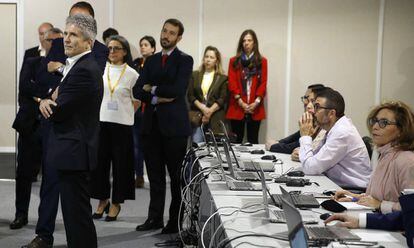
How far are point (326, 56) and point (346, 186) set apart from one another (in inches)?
144

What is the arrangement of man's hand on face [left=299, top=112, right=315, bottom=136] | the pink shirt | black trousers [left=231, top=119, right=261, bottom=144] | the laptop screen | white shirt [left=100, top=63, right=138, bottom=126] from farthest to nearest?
black trousers [left=231, top=119, right=261, bottom=144] < white shirt [left=100, top=63, right=138, bottom=126] < man's hand on face [left=299, top=112, right=315, bottom=136] < the pink shirt < the laptop screen

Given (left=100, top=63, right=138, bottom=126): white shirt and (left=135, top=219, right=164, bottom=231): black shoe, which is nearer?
(left=135, top=219, right=164, bottom=231): black shoe

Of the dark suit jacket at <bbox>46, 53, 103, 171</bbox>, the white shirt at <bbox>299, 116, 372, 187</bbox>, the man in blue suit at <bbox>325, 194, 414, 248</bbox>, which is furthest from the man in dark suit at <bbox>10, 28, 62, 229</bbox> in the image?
the man in blue suit at <bbox>325, 194, 414, 248</bbox>

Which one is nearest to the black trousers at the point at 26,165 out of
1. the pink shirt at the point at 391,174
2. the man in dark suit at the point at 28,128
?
the man in dark suit at the point at 28,128

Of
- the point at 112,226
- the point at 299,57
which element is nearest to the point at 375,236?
the point at 112,226

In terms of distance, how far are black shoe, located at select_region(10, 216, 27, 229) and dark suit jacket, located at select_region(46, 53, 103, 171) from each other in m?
1.78

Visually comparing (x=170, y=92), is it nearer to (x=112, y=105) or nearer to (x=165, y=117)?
(x=165, y=117)

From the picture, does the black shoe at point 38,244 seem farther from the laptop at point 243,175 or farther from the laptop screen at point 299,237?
the laptop screen at point 299,237

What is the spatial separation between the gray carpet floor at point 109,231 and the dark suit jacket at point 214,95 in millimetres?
1510

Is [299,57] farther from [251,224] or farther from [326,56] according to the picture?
[251,224]

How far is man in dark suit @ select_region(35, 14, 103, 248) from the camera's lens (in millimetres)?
3299

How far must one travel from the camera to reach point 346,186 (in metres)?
4.09

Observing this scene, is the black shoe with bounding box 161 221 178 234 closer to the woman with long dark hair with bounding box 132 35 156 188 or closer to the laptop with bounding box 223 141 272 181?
the laptop with bounding box 223 141 272 181

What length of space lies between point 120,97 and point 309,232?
3054 mm
